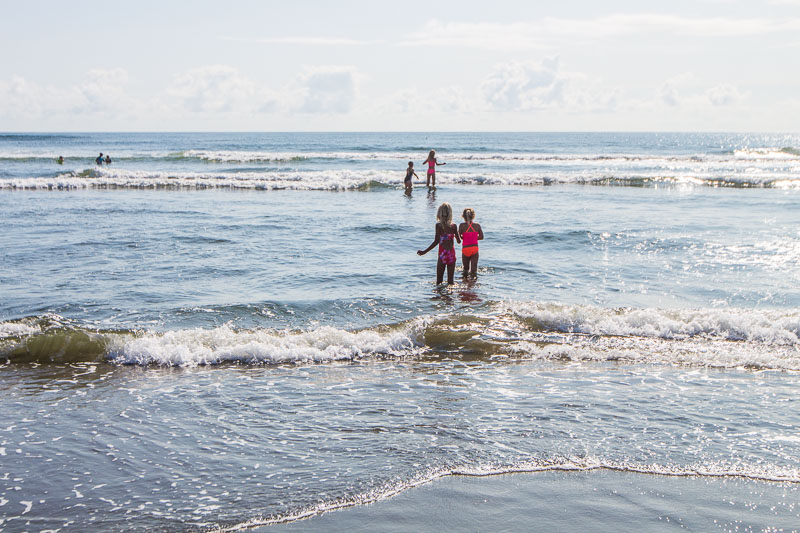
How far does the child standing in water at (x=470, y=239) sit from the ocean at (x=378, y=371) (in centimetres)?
33

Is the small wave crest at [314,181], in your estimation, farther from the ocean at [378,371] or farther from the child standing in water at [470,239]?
the child standing in water at [470,239]

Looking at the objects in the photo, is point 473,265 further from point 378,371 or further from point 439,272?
point 378,371

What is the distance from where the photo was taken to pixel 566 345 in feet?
29.2

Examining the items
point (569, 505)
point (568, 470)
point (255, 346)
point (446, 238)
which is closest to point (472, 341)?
point (255, 346)

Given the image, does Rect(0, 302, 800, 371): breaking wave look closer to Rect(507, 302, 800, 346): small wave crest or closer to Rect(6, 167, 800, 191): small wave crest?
Rect(507, 302, 800, 346): small wave crest

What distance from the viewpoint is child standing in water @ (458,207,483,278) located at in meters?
11.9

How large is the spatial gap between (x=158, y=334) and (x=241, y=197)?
19.8 m

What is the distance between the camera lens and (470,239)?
1219 centimetres

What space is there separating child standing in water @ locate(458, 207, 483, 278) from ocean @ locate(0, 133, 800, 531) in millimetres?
327

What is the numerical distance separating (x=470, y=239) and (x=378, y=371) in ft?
15.7

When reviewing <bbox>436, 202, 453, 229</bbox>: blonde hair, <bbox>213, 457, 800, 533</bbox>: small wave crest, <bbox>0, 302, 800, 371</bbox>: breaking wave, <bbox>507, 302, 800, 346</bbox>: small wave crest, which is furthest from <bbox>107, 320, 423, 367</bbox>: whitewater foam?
<bbox>213, 457, 800, 533</bbox>: small wave crest

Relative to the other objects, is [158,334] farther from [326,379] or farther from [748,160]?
[748,160]

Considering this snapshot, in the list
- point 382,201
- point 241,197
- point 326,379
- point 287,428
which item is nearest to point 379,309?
point 326,379

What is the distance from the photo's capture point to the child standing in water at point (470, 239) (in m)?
11.9
